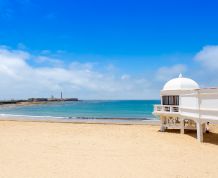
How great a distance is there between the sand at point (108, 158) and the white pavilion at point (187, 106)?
158cm

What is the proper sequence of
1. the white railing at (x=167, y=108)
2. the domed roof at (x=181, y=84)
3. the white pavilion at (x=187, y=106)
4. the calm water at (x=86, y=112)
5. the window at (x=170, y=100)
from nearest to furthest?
the white pavilion at (x=187, y=106) < the white railing at (x=167, y=108) < the domed roof at (x=181, y=84) < the window at (x=170, y=100) < the calm water at (x=86, y=112)

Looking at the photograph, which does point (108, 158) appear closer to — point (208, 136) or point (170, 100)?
point (208, 136)

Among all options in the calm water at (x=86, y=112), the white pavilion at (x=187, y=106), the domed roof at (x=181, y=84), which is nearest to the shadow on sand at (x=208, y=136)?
the white pavilion at (x=187, y=106)

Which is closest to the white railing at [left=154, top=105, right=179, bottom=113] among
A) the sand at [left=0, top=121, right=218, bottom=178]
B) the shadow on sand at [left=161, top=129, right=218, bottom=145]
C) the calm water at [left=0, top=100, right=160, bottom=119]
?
the shadow on sand at [left=161, top=129, right=218, bottom=145]

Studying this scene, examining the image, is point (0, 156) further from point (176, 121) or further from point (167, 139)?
point (176, 121)

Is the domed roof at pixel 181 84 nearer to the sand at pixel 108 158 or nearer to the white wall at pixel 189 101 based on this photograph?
the white wall at pixel 189 101

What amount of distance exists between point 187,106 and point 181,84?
2.87 meters

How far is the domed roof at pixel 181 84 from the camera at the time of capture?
71.4 ft

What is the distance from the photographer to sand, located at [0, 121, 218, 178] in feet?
35.2

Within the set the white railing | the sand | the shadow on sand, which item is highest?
the white railing

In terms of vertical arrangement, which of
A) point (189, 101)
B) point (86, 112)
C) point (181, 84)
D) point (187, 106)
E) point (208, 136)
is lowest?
point (208, 136)

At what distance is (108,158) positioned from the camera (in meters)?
13.1

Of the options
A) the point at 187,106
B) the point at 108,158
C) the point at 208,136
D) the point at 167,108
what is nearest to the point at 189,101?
the point at 187,106

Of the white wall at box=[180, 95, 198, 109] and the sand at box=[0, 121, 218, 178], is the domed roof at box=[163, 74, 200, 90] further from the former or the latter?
the sand at box=[0, 121, 218, 178]
